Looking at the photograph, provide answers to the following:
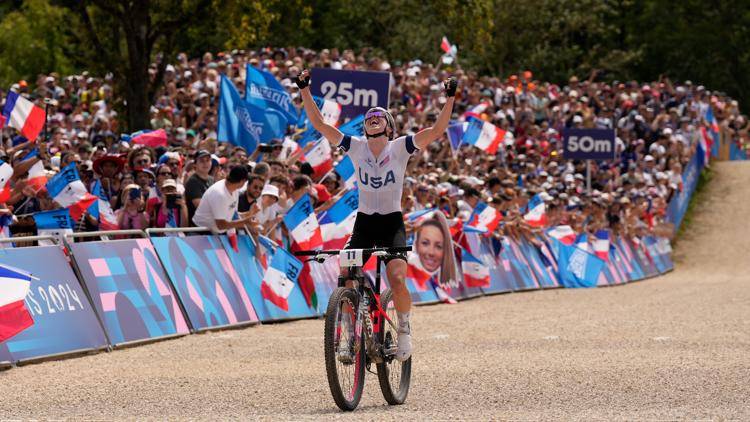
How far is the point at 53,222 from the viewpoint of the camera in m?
14.5

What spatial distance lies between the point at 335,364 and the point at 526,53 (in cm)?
5745

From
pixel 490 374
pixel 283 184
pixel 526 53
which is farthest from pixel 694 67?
pixel 490 374

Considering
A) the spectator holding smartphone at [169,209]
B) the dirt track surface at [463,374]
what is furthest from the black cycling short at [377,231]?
the spectator holding smartphone at [169,209]

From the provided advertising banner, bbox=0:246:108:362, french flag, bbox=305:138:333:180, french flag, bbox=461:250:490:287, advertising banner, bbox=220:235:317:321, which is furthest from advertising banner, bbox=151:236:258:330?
french flag, bbox=461:250:490:287

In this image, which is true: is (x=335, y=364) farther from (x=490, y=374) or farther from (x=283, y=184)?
(x=283, y=184)

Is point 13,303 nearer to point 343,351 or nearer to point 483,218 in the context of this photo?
point 343,351

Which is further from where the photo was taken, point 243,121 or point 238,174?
point 243,121

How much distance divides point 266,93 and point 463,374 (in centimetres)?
985

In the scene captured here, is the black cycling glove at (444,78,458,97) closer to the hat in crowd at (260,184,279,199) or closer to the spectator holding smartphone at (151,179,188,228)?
the spectator holding smartphone at (151,179,188,228)

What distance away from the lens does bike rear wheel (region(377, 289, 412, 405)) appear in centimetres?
984

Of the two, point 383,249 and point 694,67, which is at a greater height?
point 383,249

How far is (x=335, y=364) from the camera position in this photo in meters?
9.13

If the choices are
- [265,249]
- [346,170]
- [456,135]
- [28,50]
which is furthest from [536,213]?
[28,50]

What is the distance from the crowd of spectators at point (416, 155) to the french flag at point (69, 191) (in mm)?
133
